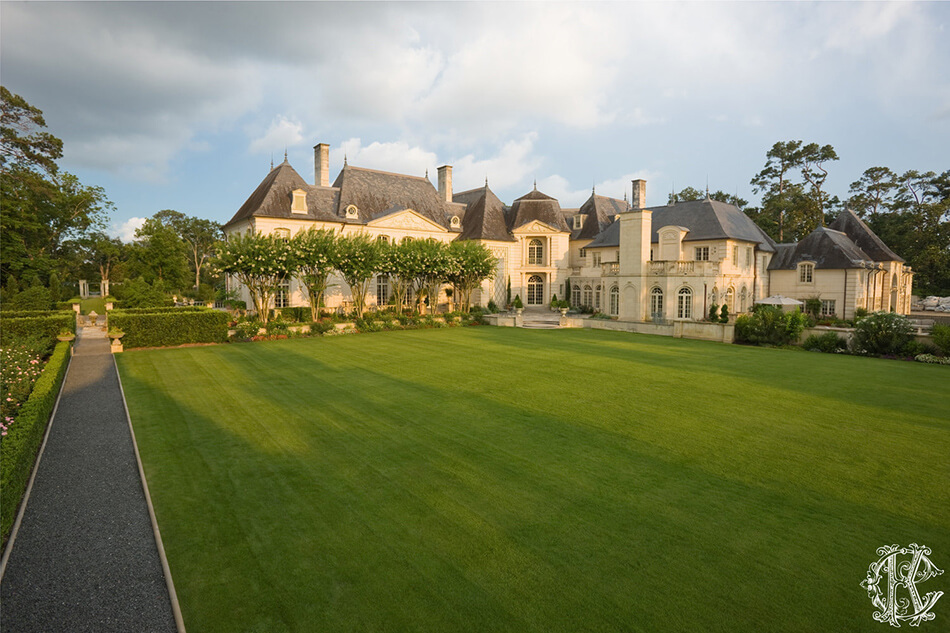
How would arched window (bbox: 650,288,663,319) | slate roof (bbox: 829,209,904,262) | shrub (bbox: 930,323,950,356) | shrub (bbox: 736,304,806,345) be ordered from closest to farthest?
shrub (bbox: 930,323,950,356)
shrub (bbox: 736,304,806,345)
arched window (bbox: 650,288,663,319)
slate roof (bbox: 829,209,904,262)

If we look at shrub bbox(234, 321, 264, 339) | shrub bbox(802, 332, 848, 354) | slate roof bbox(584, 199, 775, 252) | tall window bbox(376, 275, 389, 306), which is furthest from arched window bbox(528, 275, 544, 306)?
shrub bbox(234, 321, 264, 339)

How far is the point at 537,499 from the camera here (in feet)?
20.9

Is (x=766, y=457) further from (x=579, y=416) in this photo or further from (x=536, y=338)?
(x=536, y=338)

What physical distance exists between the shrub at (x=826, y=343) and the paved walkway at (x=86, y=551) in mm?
24068

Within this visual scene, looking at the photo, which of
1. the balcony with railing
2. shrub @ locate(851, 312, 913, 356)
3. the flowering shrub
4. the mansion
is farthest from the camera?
the mansion

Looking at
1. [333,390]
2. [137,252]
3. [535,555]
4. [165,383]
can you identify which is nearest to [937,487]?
[535,555]

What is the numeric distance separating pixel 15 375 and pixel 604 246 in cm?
3256

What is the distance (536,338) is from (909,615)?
1971 centimetres

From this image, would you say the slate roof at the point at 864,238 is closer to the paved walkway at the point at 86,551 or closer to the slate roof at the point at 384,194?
the slate roof at the point at 384,194

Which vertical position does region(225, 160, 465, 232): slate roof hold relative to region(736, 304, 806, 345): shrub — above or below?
above

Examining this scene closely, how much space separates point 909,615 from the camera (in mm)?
4359

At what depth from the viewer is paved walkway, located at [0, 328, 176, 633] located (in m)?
4.29

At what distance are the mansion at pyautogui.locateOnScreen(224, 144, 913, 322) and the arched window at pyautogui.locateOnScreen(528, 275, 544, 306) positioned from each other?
85mm

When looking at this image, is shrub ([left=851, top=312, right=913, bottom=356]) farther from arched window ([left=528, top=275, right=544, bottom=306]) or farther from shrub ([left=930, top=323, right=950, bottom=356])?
arched window ([left=528, top=275, right=544, bottom=306])
